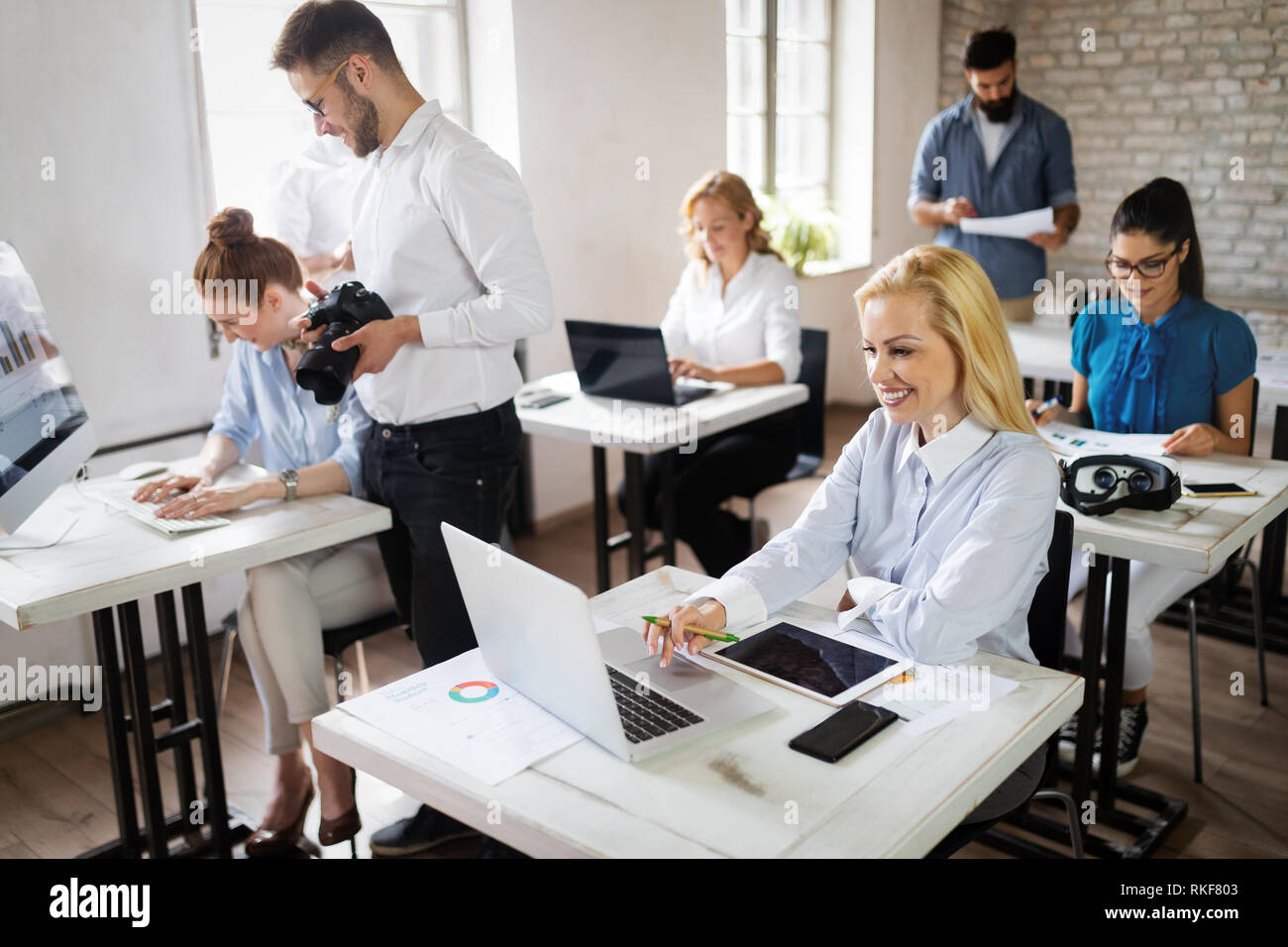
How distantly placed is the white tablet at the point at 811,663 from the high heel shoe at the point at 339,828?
1.08 metres

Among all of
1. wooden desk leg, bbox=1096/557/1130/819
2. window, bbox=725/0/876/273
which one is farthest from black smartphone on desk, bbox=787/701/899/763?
window, bbox=725/0/876/273

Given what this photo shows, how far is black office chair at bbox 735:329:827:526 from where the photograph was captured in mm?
3492

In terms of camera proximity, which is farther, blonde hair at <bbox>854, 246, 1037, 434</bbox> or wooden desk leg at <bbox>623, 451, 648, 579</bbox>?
wooden desk leg at <bbox>623, 451, 648, 579</bbox>

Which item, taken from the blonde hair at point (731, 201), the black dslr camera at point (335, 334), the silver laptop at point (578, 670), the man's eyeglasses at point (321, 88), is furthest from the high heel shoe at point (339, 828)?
the blonde hair at point (731, 201)

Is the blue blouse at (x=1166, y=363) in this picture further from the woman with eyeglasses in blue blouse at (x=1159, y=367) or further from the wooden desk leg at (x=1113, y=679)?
the wooden desk leg at (x=1113, y=679)

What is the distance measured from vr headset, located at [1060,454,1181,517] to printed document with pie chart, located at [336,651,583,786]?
1.22 m

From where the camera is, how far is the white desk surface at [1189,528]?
6.42ft

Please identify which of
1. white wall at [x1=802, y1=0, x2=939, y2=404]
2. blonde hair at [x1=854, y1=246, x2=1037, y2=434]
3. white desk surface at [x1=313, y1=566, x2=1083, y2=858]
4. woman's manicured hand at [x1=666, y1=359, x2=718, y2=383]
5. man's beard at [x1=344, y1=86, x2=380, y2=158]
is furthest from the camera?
white wall at [x1=802, y1=0, x2=939, y2=404]

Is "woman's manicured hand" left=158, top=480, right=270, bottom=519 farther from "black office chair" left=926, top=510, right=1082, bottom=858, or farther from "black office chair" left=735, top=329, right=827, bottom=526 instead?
"black office chair" left=735, top=329, right=827, bottom=526
